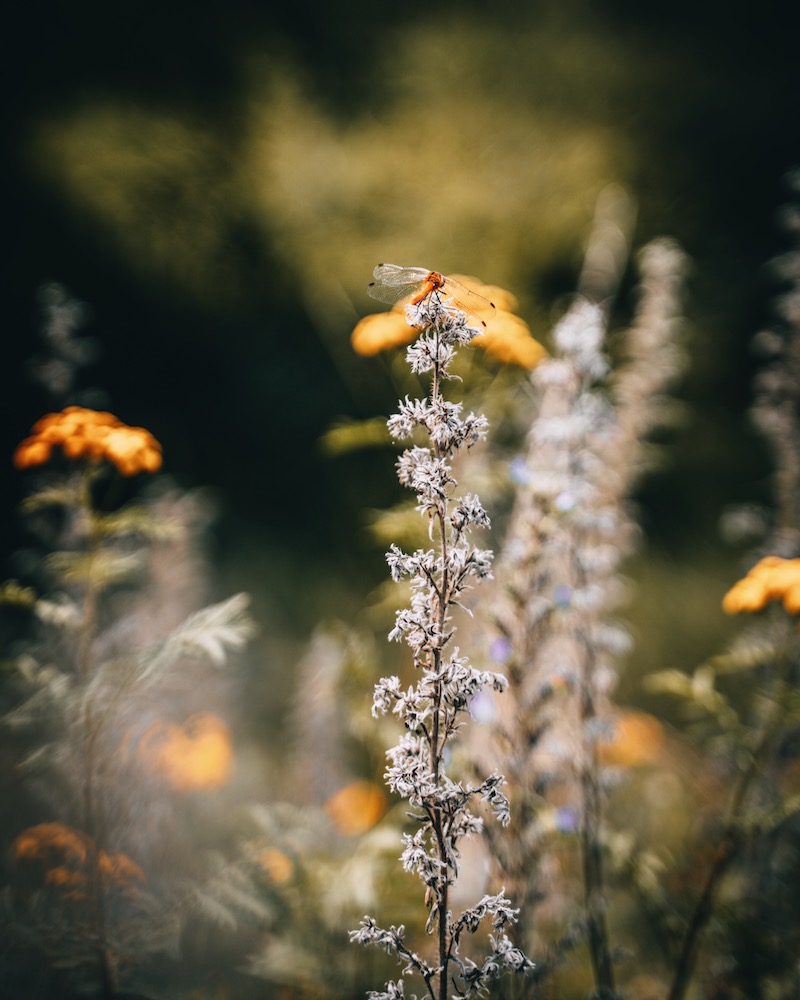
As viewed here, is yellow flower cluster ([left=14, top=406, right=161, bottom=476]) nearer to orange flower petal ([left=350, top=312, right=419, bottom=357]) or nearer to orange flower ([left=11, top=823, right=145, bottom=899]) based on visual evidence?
orange flower petal ([left=350, top=312, right=419, bottom=357])

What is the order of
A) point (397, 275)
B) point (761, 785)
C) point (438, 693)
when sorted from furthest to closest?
point (761, 785) → point (397, 275) → point (438, 693)

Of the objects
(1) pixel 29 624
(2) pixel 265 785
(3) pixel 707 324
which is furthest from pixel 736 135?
(1) pixel 29 624

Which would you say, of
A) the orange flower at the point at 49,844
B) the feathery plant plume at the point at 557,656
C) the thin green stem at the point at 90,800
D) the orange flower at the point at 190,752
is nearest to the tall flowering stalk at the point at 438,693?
the feathery plant plume at the point at 557,656

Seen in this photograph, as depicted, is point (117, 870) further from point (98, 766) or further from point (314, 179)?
point (314, 179)

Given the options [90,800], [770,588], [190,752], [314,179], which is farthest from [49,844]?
[314,179]

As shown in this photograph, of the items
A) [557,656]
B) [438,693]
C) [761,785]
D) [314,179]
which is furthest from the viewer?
[314,179]

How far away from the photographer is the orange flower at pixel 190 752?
157 cm

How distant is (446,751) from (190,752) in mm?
1276

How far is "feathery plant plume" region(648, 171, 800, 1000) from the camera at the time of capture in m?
1.08

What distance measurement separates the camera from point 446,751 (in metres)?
0.88

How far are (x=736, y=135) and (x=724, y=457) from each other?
59.4 inches

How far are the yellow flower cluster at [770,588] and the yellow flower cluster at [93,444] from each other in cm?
107

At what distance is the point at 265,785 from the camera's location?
7.21 ft

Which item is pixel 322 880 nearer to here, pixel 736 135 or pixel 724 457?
pixel 724 457
